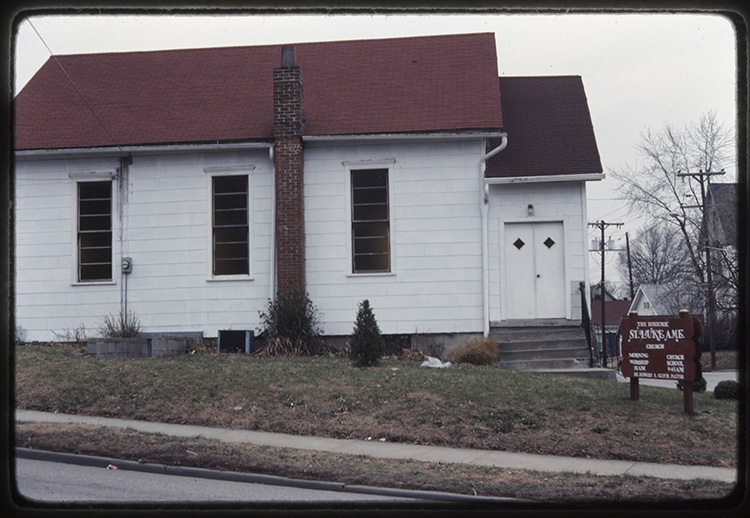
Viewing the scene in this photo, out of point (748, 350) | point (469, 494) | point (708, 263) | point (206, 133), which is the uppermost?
point (206, 133)

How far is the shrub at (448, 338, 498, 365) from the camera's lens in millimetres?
16062

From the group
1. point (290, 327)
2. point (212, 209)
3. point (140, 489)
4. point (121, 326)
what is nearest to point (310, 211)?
point (212, 209)

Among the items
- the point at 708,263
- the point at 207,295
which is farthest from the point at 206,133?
the point at 708,263

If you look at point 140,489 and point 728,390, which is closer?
point 140,489

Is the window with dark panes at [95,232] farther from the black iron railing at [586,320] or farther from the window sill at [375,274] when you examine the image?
the black iron railing at [586,320]

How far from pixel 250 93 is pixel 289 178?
9.93ft

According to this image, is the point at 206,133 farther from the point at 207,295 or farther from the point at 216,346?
the point at 216,346

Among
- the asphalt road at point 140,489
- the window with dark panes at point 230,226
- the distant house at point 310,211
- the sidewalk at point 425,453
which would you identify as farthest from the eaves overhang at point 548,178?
the asphalt road at point 140,489

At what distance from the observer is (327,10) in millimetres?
6785

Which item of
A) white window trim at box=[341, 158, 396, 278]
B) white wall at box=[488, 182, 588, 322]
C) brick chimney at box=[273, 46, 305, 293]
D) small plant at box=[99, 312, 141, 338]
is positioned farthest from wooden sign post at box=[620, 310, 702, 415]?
small plant at box=[99, 312, 141, 338]

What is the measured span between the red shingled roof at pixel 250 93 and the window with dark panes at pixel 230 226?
1.03 meters

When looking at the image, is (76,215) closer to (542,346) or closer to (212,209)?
(212,209)

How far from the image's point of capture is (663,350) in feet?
36.9

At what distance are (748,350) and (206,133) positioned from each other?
12.1 meters
